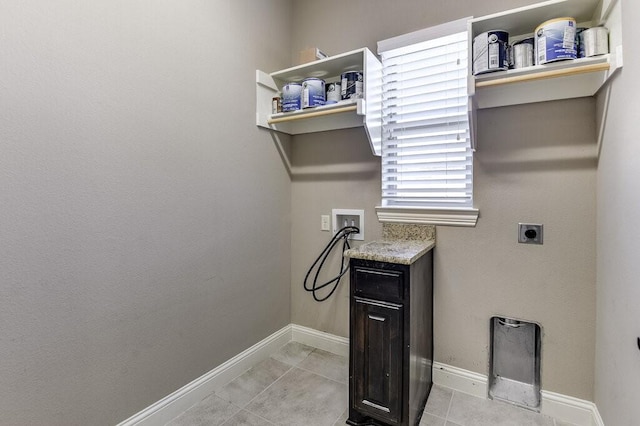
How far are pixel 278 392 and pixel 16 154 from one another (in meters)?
1.67

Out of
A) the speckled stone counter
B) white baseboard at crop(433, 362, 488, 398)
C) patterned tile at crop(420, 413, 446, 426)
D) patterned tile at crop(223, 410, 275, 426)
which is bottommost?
patterned tile at crop(420, 413, 446, 426)

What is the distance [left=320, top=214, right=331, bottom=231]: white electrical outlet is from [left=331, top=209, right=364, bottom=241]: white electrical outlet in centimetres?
4

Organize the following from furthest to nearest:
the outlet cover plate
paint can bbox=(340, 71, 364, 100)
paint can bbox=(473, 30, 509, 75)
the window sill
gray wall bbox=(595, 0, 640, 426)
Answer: paint can bbox=(340, 71, 364, 100), the window sill, the outlet cover plate, paint can bbox=(473, 30, 509, 75), gray wall bbox=(595, 0, 640, 426)

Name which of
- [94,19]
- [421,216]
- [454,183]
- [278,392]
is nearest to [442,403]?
[278,392]

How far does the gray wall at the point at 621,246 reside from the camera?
3.48 feet

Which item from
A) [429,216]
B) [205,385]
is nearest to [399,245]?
[429,216]

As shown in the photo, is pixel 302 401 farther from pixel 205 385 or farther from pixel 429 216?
pixel 429 216

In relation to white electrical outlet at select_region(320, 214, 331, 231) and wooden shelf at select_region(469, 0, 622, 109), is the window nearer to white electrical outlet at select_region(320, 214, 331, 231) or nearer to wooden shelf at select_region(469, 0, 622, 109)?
wooden shelf at select_region(469, 0, 622, 109)

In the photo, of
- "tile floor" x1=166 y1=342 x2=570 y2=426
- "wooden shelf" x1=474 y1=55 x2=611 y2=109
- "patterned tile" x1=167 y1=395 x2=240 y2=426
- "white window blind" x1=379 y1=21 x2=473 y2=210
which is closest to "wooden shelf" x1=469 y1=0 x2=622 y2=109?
"wooden shelf" x1=474 y1=55 x2=611 y2=109

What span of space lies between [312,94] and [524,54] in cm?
111

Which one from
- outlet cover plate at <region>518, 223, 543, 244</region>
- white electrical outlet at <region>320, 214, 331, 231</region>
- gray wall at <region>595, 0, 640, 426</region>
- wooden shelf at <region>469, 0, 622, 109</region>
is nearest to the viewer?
gray wall at <region>595, 0, 640, 426</region>

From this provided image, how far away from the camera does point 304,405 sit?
1709 mm

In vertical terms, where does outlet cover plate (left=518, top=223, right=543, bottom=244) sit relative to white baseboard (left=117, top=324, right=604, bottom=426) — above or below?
above

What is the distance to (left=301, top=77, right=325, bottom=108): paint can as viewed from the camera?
6.40ft
